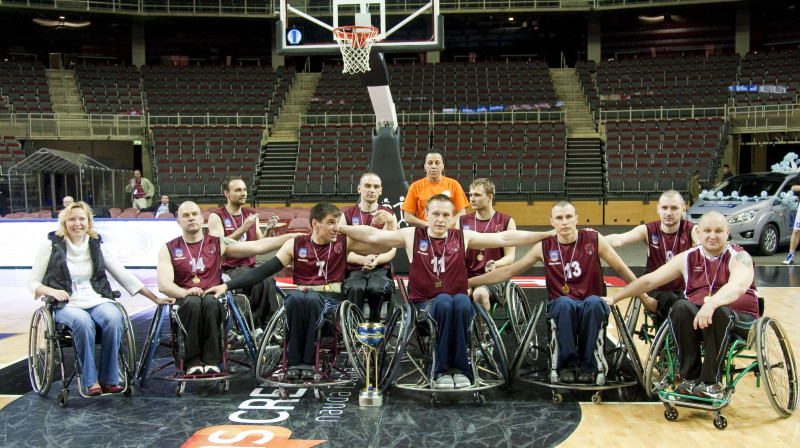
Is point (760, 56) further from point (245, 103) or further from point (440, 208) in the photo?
point (440, 208)

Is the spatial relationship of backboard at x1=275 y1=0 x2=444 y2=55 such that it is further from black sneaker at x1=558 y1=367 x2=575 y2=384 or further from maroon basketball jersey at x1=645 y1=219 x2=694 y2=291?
black sneaker at x1=558 y1=367 x2=575 y2=384

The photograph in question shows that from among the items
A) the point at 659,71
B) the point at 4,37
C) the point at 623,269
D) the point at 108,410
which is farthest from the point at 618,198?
the point at 4,37

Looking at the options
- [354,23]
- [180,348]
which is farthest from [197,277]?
[354,23]

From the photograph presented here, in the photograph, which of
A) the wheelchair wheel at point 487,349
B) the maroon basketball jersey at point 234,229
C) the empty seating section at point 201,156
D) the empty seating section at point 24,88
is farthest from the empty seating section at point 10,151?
the wheelchair wheel at point 487,349

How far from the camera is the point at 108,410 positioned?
4.20 meters

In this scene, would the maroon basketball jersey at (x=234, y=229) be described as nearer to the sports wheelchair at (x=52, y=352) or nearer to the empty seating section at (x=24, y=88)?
the sports wheelchair at (x=52, y=352)

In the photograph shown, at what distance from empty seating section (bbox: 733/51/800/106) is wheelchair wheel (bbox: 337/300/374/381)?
58.0 ft

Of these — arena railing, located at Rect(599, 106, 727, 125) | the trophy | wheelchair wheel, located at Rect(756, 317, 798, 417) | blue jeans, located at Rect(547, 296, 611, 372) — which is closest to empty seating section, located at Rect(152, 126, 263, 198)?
arena railing, located at Rect(599, 106, 727, 125)

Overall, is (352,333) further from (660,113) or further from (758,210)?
(660,113)

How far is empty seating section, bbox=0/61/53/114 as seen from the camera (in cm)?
2023

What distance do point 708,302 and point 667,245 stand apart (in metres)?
1.06

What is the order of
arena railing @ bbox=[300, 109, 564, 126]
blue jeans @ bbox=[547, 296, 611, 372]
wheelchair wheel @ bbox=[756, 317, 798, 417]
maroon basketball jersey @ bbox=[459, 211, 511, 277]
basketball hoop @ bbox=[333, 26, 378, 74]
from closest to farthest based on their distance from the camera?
wheelchair wheel @ bbox=[756, 317, 798, 417]
blue jeans @ bbox=[547, 296, 611, 372]
maroon basketball jersey @ bbox=[459, 211, 511, 277]
basketball hoop @ bbox=[333, 26, 378, 74]
arena railing @ bbox=[300, 109, 564, 126]

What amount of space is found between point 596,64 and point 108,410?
21354 mm

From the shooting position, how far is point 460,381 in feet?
13.9
